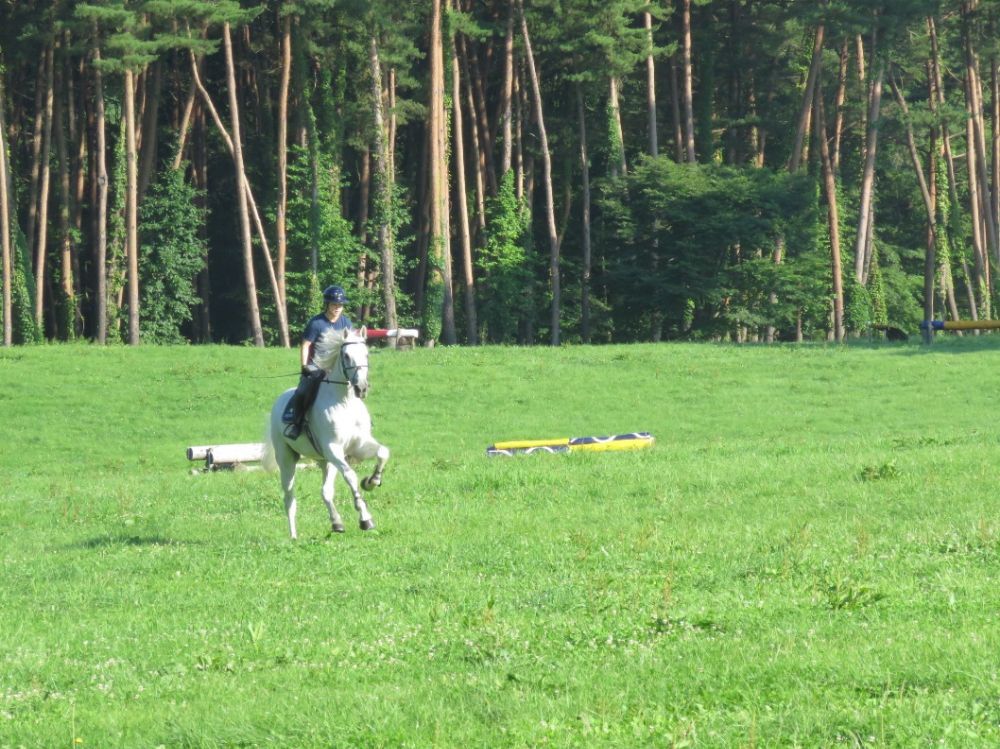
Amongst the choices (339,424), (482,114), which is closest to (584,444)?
(339,424)

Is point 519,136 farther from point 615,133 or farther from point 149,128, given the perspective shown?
point 149,128

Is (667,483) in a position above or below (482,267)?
below

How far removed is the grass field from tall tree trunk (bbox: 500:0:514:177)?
44.6 meters

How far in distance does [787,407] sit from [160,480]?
22141mm

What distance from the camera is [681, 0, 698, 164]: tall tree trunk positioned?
73438mm

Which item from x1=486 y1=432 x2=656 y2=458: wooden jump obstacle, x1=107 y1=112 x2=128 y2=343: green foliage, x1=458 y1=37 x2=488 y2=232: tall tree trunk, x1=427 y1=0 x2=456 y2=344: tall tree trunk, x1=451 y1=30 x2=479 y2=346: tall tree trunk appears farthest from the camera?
x1=458 y1=37 x2=488 y2=232: tall tree trunk

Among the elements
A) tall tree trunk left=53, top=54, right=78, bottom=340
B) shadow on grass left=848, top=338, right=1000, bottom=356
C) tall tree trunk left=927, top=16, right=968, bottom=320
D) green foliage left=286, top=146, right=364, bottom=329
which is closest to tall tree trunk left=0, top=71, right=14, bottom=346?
tall tree trunk left=53, top=54, right=78, bottom=340

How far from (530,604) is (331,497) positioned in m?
6.35

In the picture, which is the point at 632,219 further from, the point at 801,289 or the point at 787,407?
the point at 787,407

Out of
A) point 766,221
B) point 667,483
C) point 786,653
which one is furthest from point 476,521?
point 766,221

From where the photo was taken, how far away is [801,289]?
6788cm

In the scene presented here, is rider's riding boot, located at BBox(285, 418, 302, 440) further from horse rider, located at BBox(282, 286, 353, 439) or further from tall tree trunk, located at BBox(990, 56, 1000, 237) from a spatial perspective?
tall tree trunk, located at BBox(990, 56, 1000, 237)

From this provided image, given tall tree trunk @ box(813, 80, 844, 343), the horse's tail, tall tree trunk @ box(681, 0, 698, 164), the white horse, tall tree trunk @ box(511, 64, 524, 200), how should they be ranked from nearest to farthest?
the white horse
the horse's tail
tall tree trunk @ box(813, 80, 844, 343)
tall tree trunk @ box(681, 0, 698, 164)
tall tree trunk @ box(511, 64, 524, 200)

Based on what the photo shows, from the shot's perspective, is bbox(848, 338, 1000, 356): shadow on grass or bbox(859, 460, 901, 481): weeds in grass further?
bbox(848, 338, 1000, 356): shadow on grass
